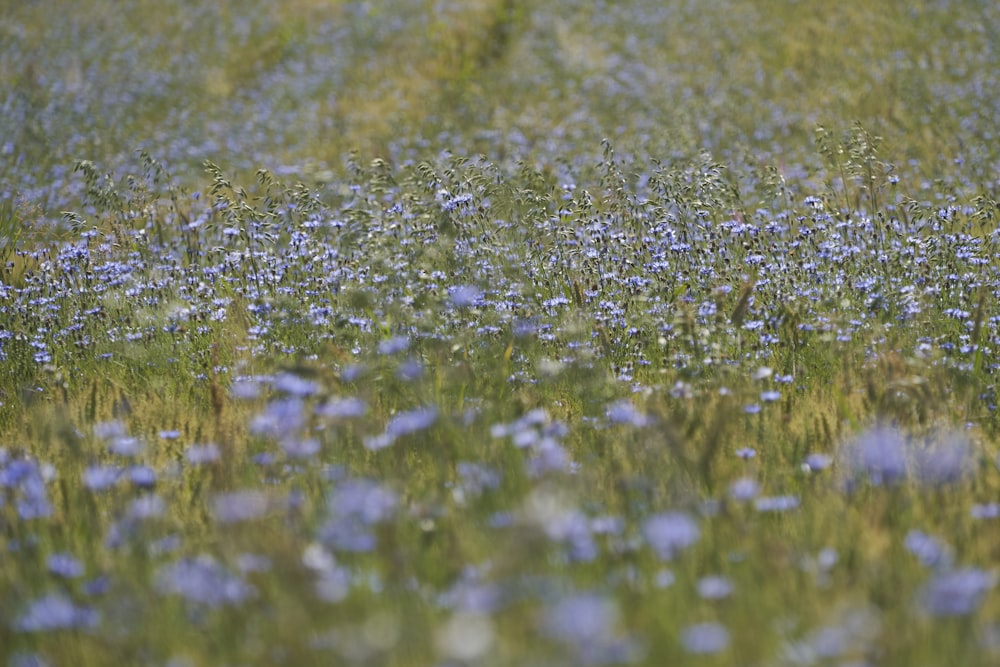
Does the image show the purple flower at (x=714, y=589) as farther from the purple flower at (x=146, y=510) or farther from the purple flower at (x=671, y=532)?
the purple flower at (x=146, y=510)

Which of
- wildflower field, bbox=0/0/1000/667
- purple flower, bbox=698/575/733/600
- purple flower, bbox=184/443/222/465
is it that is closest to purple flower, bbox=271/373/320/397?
wildflower field, bbox=0/0/1000/667

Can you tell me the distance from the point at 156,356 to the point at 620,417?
10.3 feet

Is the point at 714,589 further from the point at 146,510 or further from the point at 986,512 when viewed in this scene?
the point at 146,510

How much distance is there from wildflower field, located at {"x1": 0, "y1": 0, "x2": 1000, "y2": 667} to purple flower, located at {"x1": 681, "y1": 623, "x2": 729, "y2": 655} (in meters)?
0.01

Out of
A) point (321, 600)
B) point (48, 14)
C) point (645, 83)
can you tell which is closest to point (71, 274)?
point (321, 600)

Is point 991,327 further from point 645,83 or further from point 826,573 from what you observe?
point 645,83

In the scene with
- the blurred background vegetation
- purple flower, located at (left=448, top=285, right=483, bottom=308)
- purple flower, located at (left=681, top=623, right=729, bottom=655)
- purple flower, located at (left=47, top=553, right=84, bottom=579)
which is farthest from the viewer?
the blurred background vegetation

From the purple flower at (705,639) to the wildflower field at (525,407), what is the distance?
12 millimetres

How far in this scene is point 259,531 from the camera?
2795 mm

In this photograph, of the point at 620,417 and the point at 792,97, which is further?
the point at 792,97

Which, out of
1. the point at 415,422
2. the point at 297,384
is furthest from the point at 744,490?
the point at 297,384

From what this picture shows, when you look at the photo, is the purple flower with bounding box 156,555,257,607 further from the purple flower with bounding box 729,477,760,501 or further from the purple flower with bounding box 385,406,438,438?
the purple flower with bounding box 729,477,760,501

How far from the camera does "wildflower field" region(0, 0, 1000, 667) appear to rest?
7.79ft

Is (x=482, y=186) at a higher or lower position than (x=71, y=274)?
higher
